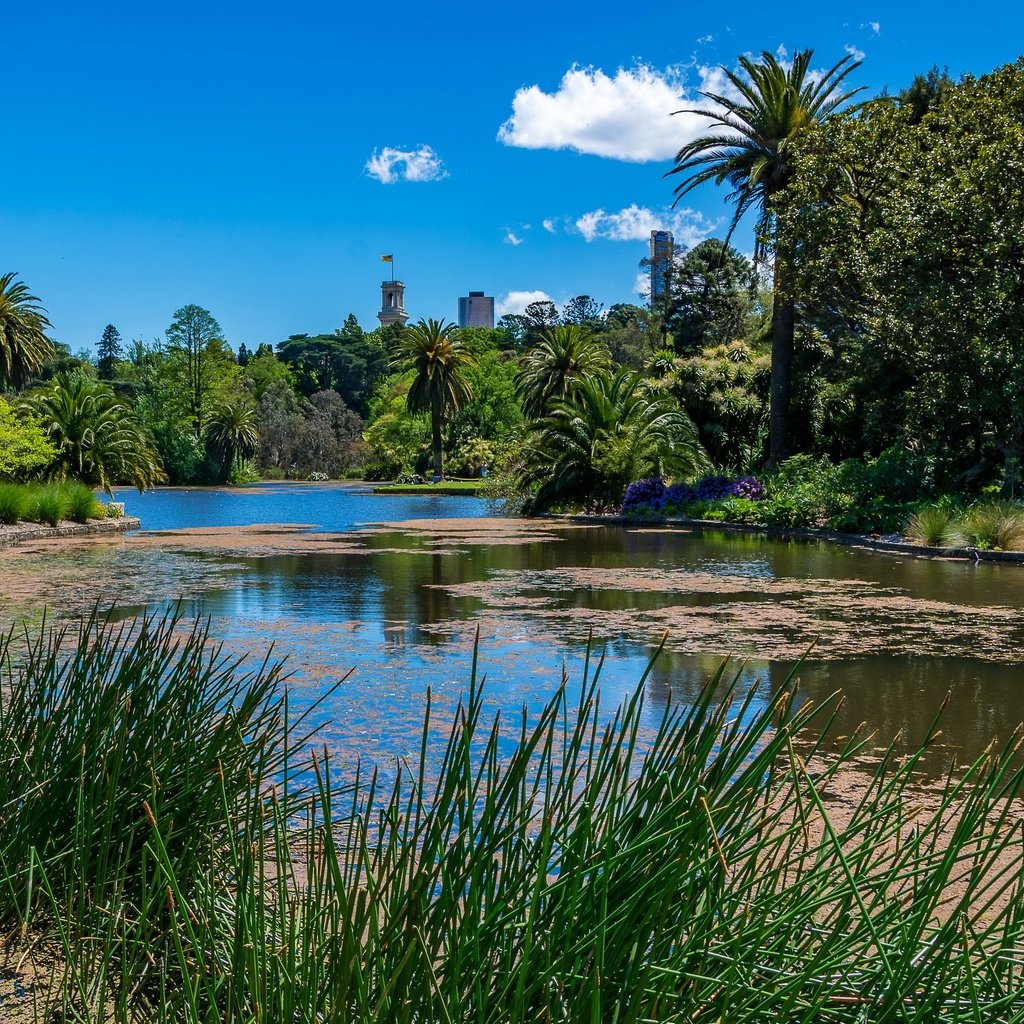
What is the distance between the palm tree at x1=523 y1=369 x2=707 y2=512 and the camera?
3170cm

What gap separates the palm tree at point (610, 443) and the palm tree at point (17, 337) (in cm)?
2679

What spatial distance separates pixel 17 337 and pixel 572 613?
4277 cm

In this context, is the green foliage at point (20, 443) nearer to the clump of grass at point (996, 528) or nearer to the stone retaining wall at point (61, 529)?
the stone retaining wall at point (61, 529)

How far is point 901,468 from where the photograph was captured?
24562mm

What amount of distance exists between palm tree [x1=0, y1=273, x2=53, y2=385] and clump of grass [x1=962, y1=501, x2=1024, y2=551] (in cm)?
4093

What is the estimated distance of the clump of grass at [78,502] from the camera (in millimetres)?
27219

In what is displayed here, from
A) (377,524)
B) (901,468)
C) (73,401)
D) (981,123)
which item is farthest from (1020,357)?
(73,401)

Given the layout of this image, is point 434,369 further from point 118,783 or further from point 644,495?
point 118,783

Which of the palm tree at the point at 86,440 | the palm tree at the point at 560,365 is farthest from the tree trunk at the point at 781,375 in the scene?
the palm tree at the point at 86,440

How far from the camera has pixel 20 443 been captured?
27.4 m

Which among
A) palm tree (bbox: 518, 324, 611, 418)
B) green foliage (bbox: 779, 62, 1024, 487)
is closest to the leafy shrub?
green foliage (bbox: 779, 62, 1024, 487)

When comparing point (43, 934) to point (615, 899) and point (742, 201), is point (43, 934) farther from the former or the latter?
point (742, 201)

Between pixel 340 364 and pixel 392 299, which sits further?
pixel 392 299

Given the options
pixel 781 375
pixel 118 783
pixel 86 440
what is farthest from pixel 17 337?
pixel 118 783
